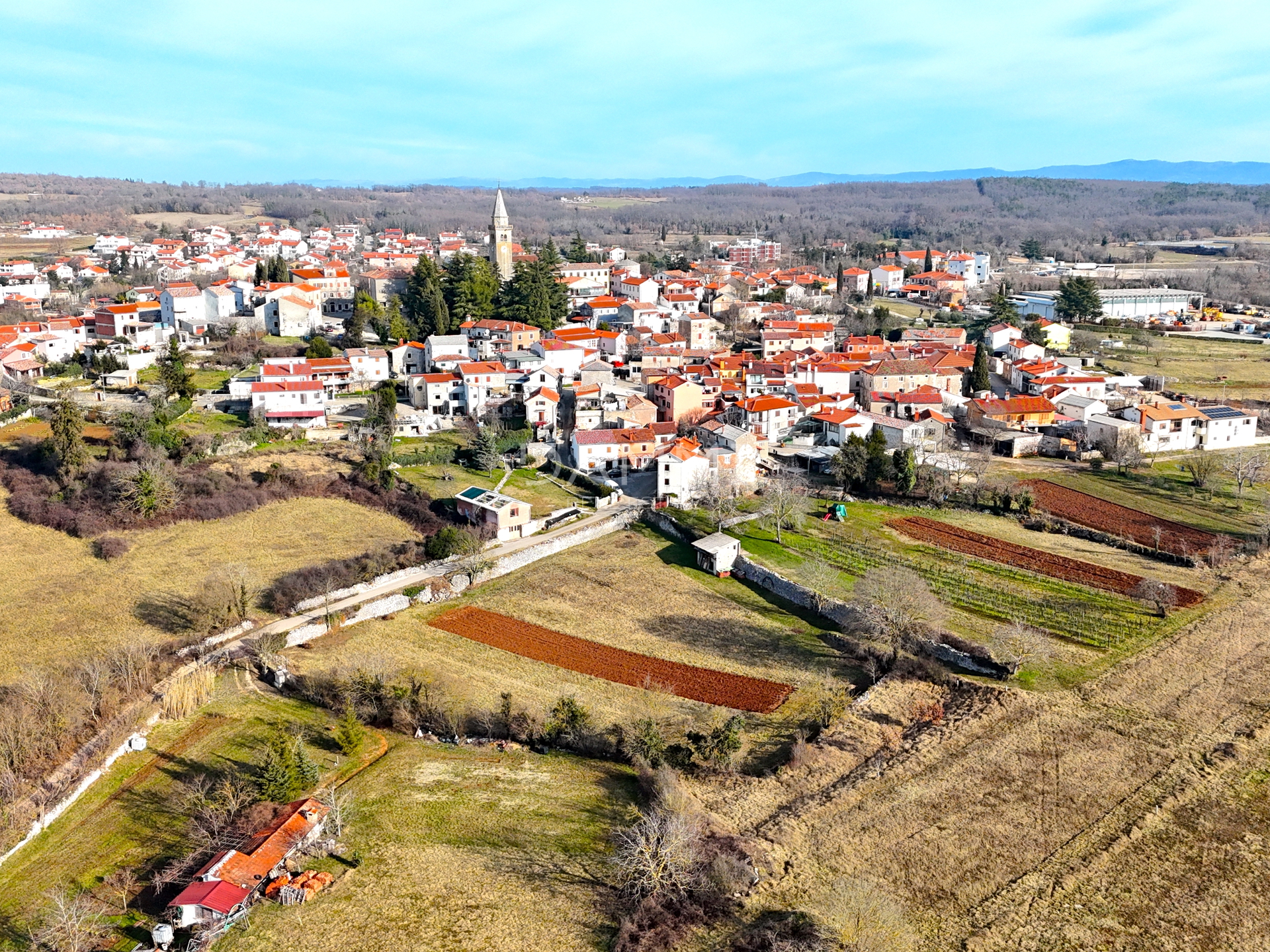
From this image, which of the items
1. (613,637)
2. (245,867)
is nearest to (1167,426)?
(613,637)

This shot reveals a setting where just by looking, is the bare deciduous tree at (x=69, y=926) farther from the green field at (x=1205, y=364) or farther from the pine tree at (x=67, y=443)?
the green field at (x=1205, y=364)

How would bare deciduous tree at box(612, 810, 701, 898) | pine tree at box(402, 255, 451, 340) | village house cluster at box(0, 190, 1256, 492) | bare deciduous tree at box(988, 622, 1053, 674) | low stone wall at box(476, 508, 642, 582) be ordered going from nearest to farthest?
bare deciduous tree at box(612, 810, 701, 898)
bare deciduous tree at box(988, 622, 1053, 674)
low stone wall at box(476, 508, 642, 582)
village house cluster at box(0, 190, 1256, 492)
pine tree at box(402, 255, 451, 340)

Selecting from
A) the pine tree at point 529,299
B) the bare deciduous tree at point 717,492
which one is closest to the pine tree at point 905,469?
the bare deciduous tree at point 717,492

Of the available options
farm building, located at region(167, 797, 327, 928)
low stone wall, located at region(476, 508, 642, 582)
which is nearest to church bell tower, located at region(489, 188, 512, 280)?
low stone wall, located at region(476, 508, 642, 582)

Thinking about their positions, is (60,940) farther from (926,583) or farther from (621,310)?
(621,310)

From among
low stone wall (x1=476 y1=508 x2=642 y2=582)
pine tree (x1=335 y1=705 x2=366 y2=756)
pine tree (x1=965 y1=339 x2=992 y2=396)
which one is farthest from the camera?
pine tree (x1=965 y1=339 x2=992 y2=396)

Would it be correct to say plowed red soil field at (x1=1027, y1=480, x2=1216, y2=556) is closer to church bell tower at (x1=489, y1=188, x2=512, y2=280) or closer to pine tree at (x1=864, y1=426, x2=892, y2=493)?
pine tree at (x1=864, y1=426, x2=892, y2=493)

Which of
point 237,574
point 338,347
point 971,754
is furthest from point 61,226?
point 971,754
